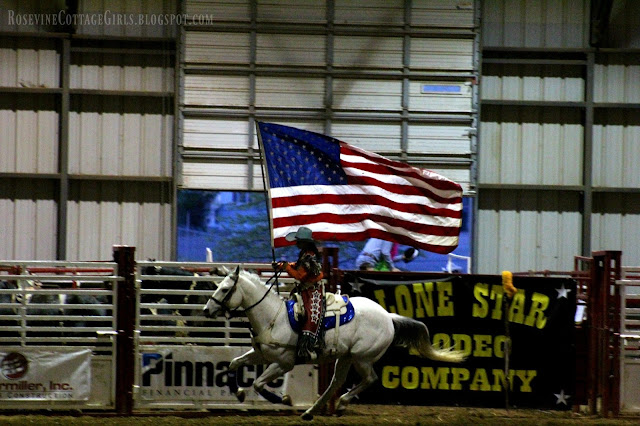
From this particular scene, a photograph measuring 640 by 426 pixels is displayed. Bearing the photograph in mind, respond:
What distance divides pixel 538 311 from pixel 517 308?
0.84 feet

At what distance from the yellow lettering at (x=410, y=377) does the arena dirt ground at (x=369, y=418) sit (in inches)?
12.9

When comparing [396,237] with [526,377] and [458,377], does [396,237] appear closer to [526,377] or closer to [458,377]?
[458,377]

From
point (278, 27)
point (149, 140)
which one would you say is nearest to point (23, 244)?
point (149, 140)

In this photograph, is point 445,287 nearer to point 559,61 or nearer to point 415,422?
point 415,422

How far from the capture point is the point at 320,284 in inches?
356

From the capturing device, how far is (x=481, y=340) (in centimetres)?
1023

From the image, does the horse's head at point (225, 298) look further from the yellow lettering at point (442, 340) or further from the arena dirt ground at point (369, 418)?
the yellow lettering at point (442, 340)

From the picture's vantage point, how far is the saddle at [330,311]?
353 inches

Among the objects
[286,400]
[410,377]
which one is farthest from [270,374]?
[410,377]

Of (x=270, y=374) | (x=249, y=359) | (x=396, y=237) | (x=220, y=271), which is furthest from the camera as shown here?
(x=396, y=237)

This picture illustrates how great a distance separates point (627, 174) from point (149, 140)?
959 centimetres

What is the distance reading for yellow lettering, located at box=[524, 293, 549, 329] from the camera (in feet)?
33.8

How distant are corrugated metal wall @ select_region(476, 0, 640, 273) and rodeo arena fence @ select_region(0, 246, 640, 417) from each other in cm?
730

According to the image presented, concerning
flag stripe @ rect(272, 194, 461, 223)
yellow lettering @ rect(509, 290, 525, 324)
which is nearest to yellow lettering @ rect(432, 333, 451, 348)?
yellow lettering @ rect(509, 290, 525, 324)
